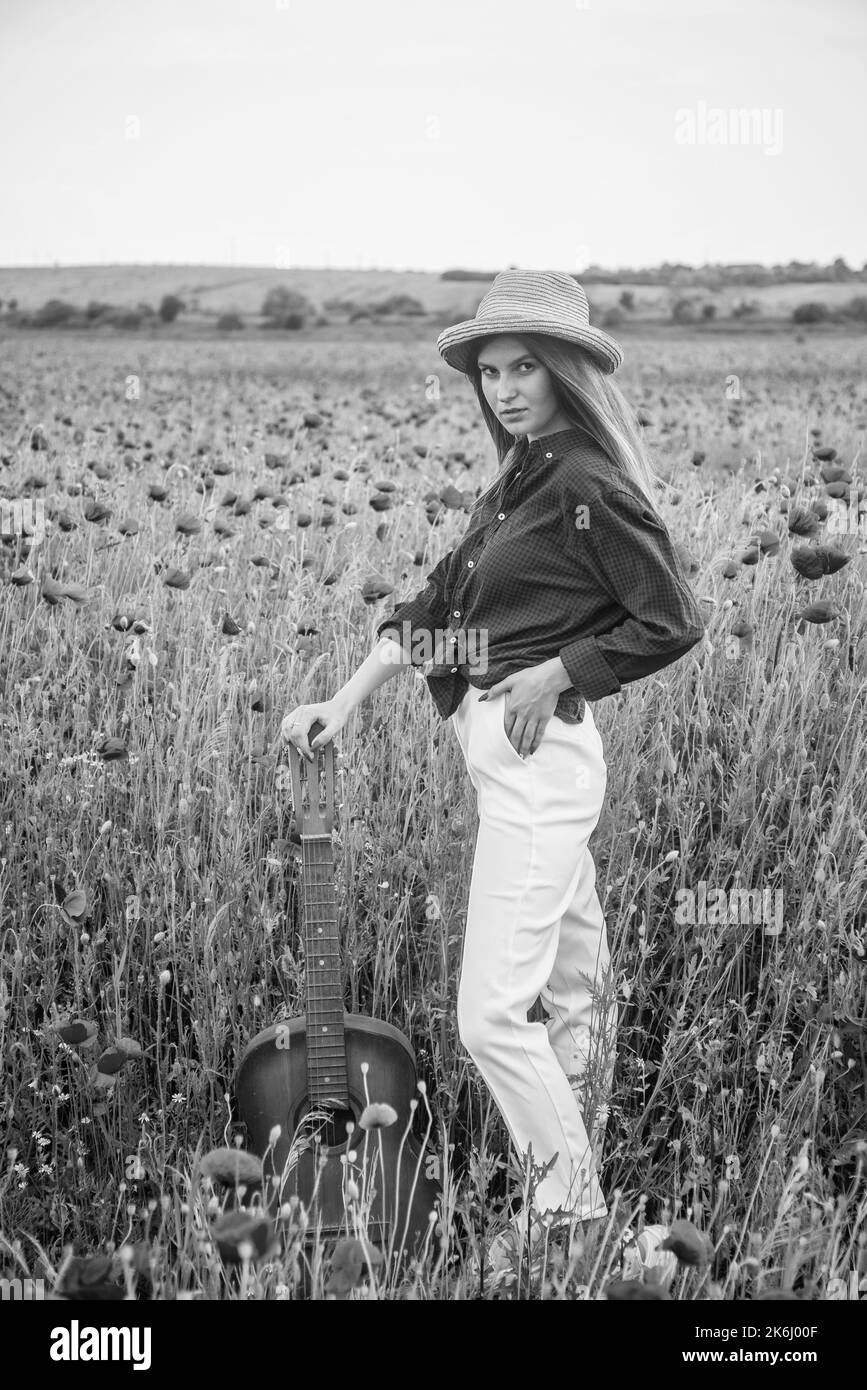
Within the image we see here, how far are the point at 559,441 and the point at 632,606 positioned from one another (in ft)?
1.14

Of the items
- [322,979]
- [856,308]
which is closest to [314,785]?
[322,979]

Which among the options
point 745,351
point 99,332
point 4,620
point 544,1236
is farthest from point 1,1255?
point 99,332

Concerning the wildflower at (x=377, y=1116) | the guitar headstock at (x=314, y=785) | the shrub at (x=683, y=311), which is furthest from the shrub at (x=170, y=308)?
the wildflower at (x=377, y=1116)

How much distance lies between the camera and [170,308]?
3588 cm

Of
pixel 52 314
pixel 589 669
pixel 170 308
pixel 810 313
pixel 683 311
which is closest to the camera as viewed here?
pixel 589 669

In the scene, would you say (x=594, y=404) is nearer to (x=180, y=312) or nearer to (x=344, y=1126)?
(x=344, y=1126)

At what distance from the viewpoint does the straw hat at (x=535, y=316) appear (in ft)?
6.49

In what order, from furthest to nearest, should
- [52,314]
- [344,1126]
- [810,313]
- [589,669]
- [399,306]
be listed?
[399,306]
[52,314]
[810,313]
[344,1126]
[589,669]

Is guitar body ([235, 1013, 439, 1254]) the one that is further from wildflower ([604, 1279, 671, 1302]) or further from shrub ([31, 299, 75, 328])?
shrub ([31, 299, 75, 328])

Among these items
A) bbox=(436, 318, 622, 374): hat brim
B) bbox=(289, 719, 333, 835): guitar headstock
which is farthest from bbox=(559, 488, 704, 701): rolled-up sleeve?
bbox=(289, 719, 333, 835): guitar headstock

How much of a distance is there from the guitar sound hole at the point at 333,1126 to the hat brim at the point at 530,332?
4.49 ft

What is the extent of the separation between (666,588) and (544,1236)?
3.31 feet

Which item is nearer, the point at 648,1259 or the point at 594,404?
the point at 648,1259

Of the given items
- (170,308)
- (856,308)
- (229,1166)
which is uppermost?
(170,308)
